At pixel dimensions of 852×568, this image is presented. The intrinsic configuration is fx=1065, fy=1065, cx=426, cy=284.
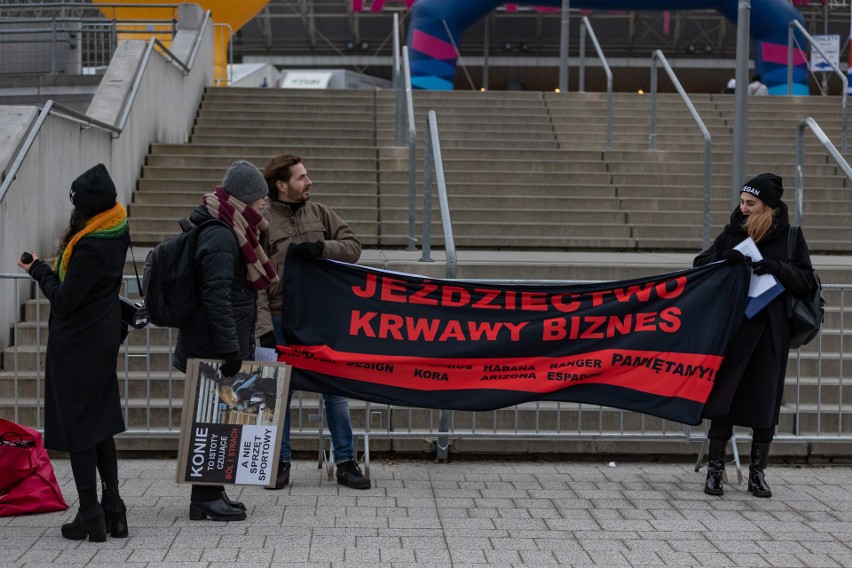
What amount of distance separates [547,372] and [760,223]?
1542 millimetres

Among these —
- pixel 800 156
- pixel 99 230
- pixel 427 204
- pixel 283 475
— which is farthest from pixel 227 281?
pixel 800 156

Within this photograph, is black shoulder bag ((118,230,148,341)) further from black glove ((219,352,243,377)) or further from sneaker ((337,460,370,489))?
sneaker ((337,460,370,489))

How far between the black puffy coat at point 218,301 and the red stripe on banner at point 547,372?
98 cm

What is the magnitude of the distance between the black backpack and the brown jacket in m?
0.80

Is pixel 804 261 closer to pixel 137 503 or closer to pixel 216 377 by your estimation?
pixel 216 377

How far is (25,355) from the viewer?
7.68 m

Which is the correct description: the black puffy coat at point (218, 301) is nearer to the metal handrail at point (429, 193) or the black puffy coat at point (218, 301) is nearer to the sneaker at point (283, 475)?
the sneaker at point (283, 475)

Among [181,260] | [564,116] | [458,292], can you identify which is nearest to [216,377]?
[181,260]

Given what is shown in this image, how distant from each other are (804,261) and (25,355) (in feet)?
17.5

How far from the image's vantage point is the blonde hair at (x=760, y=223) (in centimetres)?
628

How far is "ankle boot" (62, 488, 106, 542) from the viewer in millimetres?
5238

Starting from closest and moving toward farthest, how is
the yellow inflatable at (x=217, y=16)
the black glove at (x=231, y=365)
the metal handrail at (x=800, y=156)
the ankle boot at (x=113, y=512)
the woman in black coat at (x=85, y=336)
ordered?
the woman in black coat at (x=85, y=336), the ankle boot at (x=113, y=512), the black glove at (x=231, y=365), the metal handrail at (x=800, y=156), the yellow inflatable at (x=217, y=16)

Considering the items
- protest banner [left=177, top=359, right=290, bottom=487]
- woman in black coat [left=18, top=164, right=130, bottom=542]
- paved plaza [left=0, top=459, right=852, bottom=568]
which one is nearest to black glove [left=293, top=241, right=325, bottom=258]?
protest banner [left=177, top=359, right=290, bottom=487]

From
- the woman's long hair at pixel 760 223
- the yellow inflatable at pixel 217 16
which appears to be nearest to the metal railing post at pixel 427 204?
the woman's long hair at pixel 760 223
